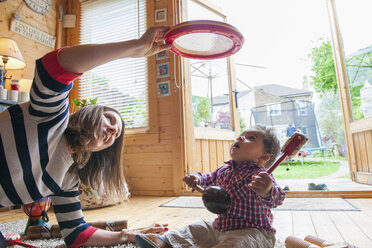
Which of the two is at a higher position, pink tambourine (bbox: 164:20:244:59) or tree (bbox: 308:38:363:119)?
tree (bbox: 308:38:363:119)

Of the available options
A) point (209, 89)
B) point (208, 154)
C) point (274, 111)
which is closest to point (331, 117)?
point (274, 111)

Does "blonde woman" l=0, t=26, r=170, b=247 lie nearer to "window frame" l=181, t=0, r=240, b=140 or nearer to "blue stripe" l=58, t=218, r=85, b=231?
"blue stripe" l=58, t=218, r=85, b=231

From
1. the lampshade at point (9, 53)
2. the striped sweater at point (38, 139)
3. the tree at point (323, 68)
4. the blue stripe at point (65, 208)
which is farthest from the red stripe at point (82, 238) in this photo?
the tree at point (323, 68)

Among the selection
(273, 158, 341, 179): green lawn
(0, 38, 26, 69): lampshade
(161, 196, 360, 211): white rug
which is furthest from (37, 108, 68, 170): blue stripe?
(273, 158, 341, 179): green lawn

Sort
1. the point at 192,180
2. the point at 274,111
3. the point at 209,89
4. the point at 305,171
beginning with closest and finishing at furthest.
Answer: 1. the point at 192,180
2. the point at 209,89
3. the point at 305,171
4. the point at 274,111

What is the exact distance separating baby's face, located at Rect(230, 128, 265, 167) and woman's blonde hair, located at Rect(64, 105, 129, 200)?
483 mm

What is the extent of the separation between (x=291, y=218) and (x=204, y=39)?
1.24m

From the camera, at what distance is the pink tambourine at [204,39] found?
0.76m

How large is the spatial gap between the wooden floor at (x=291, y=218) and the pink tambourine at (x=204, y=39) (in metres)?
0.88

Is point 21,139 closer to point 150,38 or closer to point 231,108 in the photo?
point 150,38

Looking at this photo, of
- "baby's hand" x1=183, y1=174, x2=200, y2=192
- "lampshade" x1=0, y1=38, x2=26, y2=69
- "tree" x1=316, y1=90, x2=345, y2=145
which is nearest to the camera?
"baby's hand" x1=183, y1=174, x2=200, y2=192

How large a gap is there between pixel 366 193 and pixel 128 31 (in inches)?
117

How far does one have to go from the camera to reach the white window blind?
289cm

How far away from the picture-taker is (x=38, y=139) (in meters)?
0.67
